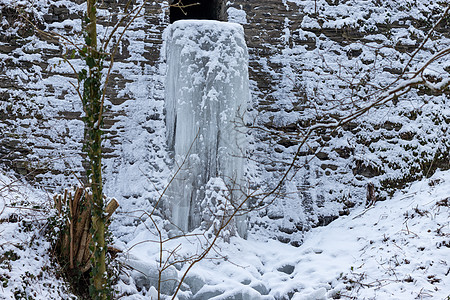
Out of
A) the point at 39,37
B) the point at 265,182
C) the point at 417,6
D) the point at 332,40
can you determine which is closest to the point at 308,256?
the point at 265,182

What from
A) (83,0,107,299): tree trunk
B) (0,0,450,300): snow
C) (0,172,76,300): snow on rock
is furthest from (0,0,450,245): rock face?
(83,0,107,299): tree trunk

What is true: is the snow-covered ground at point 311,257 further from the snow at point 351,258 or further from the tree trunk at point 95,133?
the tree trunk at point 95,133

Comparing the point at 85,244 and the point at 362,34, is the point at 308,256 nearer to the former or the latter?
the point at 85,244

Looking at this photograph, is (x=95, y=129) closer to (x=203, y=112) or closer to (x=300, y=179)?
(x=203, y=112)

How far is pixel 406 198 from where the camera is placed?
217 inches

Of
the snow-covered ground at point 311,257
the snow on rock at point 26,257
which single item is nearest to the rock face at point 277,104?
the snow-covered ground at point 311,257

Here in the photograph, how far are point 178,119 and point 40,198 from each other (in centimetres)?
170

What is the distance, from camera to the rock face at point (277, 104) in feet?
18.4

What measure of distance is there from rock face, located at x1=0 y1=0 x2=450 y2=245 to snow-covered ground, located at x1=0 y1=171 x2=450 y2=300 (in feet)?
1.22

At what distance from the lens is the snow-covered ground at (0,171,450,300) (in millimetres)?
3758

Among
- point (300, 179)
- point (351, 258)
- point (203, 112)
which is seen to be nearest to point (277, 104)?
point (300, 179)

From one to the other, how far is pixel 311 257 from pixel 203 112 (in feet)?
6.47

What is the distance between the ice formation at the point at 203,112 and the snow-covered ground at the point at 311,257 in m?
0.56

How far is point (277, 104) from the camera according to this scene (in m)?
5.98
